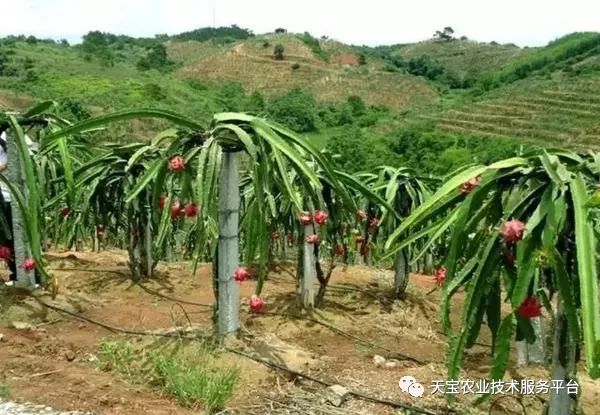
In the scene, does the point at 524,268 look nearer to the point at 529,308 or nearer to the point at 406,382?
the point at 529,308

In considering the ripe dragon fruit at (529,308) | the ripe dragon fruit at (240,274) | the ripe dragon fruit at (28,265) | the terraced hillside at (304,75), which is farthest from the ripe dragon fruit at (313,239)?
the terraced hillside at (304,75)

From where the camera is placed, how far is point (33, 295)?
5879 mm

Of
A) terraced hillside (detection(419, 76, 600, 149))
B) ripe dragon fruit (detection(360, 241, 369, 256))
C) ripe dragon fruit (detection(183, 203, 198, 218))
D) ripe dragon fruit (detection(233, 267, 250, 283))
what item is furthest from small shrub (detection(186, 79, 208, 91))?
ripe dragon fruit (detection(233, 267, 250, 283))

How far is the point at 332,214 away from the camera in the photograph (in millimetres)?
6574

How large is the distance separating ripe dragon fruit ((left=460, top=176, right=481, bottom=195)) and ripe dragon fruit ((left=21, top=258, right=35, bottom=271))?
392 cm

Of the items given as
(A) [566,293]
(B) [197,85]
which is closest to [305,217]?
(A) [566,293]

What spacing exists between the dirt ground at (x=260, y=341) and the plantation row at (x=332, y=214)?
327 mm

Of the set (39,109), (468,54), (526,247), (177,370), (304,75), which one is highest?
(468,54)

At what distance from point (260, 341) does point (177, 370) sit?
1060 millimetres

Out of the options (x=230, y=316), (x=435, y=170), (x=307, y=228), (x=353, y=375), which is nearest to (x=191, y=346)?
(x=230, y=316)

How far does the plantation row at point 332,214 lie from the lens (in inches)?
115

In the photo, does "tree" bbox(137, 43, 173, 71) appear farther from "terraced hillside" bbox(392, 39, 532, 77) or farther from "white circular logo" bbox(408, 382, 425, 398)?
"white circular logo" bbox(408, 382, 425, 398)

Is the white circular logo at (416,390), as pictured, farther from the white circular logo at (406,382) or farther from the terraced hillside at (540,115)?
the terraced hillside at (540,115)

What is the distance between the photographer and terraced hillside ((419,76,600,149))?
130ft
